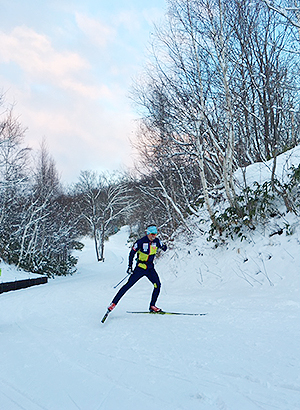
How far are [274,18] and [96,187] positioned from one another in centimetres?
2460

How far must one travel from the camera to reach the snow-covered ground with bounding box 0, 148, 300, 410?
8.35 ft

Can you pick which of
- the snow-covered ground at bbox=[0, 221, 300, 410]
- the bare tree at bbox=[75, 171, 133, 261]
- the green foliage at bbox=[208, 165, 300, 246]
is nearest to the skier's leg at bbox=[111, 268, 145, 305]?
the snow-covered ground at bbox=[0, 221, 300, 410]

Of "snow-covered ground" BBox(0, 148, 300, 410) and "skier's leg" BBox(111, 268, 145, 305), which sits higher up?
"skier's leg" BBox(111, 268, 145, 305)

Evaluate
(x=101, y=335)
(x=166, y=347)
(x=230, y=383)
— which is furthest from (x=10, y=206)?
(x=230, y=383)

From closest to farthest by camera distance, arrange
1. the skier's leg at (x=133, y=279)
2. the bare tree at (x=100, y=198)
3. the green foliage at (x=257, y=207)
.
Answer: the skier's leg at (x=133, y=279) < the green foliage at (x=257, y=207) < the bare tree at (x=100, y=198)

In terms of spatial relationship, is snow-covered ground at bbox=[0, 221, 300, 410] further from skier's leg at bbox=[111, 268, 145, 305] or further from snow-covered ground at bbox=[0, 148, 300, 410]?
skier's leg at bbox=[111, 268, 145, 305]

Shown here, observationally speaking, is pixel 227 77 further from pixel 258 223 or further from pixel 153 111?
pixel 258 223

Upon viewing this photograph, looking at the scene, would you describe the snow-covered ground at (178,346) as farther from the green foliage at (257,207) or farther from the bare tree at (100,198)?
the bare tree at (100,198)

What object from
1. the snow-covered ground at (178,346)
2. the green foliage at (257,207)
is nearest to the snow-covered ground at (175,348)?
the snow-covered ground at (178,346)

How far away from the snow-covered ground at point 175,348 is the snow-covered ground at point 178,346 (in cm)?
1

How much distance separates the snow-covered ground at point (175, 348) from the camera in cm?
254

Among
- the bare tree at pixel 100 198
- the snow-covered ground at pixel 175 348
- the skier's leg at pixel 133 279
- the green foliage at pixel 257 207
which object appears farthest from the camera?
the bare tree at pixel 100 198

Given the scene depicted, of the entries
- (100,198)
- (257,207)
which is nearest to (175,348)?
(257,207)

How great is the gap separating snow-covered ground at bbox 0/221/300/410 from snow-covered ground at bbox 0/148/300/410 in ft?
0.04
